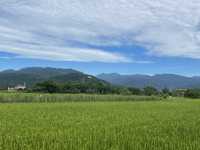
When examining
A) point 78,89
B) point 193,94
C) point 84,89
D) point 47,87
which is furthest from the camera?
point 193,94

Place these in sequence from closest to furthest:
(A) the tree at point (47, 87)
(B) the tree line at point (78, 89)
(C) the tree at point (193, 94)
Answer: (A) the tree at point (47, 87), (B) the tree line at point (78, 89), (C) the tree at point (193, 94)

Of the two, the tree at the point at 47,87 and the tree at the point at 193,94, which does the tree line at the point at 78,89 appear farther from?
the tree at the point at 193,94

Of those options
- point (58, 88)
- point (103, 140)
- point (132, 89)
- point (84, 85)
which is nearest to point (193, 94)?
point (132, 89)

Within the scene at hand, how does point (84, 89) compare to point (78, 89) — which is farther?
point (84, 89)

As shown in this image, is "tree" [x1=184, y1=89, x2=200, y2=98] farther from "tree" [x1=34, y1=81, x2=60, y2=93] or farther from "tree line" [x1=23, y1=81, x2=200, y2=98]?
"tree" [x1=34, y1=81, x2=60, y2=93]

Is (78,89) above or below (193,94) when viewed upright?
above

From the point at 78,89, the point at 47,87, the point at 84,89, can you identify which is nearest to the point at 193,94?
the point at 84,89

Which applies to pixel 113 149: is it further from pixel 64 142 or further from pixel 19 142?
pixel 19 142

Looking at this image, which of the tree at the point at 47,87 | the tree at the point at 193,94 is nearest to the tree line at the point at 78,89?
the tree at the point at 47,87

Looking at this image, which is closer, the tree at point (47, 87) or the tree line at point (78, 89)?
the tree at point (47, 87)

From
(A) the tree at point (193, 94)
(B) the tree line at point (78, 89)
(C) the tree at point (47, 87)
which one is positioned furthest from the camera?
(A) the tree at point (193, 94)

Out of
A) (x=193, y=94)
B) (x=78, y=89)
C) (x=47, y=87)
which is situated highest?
(x=47, y=87)

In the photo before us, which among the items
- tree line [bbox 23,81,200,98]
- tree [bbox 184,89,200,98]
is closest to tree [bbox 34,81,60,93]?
tree line [bbox 23,81,200,98]

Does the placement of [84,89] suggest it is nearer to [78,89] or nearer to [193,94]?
[78,89]
